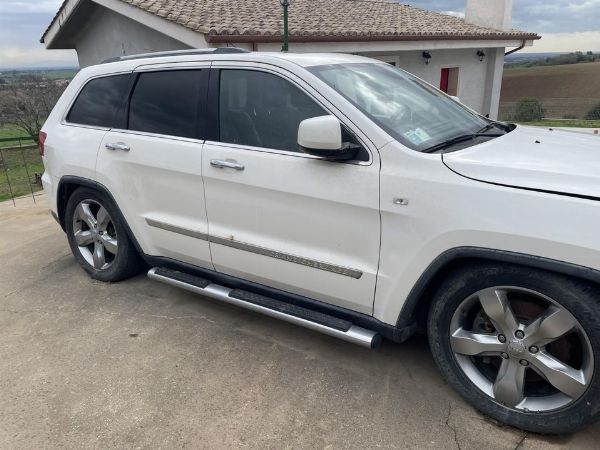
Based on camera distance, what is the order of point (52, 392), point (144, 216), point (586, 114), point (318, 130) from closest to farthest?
point (318, 130)
point (52, 392)
point (144, 216)
point (586, 114)

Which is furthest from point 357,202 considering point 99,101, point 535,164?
point 99,101

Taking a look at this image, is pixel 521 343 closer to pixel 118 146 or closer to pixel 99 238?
pixel 118 146

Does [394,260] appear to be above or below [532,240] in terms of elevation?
below

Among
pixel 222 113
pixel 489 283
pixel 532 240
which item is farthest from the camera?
pixel 222 113

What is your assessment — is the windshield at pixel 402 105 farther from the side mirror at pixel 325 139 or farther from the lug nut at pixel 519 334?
the lug nut at pixel 519 334

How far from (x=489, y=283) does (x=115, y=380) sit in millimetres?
2212

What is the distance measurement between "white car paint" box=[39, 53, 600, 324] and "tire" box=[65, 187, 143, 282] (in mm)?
370

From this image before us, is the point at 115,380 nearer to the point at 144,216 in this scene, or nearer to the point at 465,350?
the point at 144,216

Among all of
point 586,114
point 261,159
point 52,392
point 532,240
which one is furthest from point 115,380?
point 586,114

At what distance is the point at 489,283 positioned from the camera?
7.38 feet

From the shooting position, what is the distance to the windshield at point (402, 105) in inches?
104

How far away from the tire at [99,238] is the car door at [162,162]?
0.85ft

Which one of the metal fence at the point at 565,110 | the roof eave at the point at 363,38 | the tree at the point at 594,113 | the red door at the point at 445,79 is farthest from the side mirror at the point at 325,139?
the tree at the point at 594,113

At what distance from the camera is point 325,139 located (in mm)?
2410
